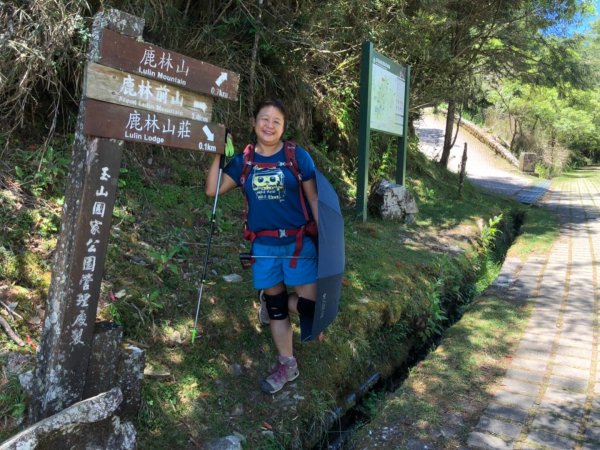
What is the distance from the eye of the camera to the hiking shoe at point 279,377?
3303mm

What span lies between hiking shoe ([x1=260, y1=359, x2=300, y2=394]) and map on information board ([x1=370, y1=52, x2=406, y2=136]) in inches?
181

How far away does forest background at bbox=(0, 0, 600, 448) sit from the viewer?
10.7 ft

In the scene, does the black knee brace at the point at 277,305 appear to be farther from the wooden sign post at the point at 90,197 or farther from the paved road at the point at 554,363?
the paved road at the point at 554,363

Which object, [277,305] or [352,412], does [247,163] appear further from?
[352,412]

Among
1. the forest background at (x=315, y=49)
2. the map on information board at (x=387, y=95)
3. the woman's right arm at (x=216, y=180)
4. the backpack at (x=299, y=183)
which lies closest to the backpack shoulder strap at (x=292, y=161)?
the backpack at (x=299, y=183)

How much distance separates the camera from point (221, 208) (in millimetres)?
5543

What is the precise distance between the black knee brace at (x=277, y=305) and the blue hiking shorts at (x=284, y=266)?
93 mm

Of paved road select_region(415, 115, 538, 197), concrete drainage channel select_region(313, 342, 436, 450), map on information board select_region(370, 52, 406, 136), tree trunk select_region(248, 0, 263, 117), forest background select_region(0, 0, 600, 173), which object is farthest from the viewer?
paved road select_region(415, 115, 538, 197)

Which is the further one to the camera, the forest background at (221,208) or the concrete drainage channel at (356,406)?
the concrete drainage channel at (356,406)

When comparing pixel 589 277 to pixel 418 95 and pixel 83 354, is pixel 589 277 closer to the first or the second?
pixel 418 95

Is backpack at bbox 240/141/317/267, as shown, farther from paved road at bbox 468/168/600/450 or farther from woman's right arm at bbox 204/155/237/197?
paved road at bbox 468/168/600/450

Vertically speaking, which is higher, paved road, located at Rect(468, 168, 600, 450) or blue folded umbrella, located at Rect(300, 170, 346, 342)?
blue folded umbrella, located at Rect(300, 170, 346, 342)

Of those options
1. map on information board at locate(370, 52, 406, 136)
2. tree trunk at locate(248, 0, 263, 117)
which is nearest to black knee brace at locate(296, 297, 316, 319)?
tree trunk at locate(248, 0, 263, 117)

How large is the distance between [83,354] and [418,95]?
947cm
